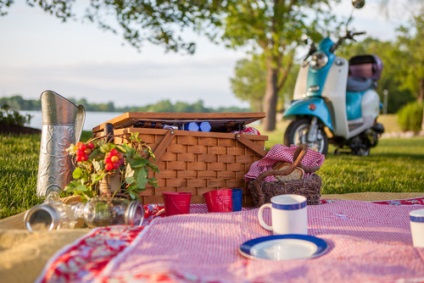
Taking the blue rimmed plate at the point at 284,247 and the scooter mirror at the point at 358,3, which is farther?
the scooter mirror at the point at 358,3

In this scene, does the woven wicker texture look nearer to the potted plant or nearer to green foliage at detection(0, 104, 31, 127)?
the potted plant

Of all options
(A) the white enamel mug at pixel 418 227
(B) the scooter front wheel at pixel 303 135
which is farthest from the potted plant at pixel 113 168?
(B) the scooter front wheel at pixel 303 135

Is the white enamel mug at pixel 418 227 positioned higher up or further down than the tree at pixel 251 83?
further down

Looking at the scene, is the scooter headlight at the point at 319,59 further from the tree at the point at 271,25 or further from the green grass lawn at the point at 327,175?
the tree at the point at 271,25

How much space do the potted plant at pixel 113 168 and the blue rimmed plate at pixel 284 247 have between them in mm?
863

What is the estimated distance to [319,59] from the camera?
21.9ft

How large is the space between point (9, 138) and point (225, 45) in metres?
10.2

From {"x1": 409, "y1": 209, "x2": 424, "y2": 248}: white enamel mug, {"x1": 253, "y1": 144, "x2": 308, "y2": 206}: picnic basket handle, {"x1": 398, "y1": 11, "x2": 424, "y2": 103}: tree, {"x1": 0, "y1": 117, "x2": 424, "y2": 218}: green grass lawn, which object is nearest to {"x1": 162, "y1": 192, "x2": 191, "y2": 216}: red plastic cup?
{"x1": 253, "y1": 144, "x2": 308, "y2": 206}: picnic basket handle

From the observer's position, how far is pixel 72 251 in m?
1.85

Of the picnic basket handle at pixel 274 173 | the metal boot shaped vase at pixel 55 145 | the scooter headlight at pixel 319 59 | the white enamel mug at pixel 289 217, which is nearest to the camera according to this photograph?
the white enamel mug at pixel 289 217

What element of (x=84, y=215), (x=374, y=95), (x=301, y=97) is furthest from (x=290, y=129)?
(x=84, y=215)

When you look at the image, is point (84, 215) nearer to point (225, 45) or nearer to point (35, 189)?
point (35, 189)

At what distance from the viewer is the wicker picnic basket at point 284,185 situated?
2.96 m

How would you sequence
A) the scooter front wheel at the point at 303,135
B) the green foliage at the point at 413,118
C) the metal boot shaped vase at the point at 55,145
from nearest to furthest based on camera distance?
the metal boot shaped vase at the point at 55,145 → the scooter front wheel at the point at 303,135 → the green foliage at the point at 413,118
